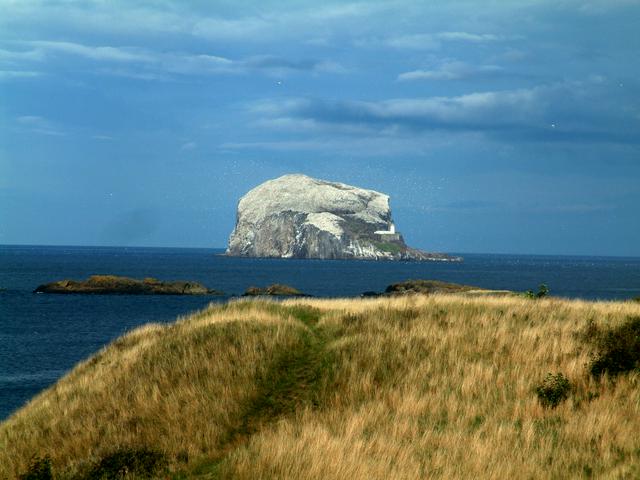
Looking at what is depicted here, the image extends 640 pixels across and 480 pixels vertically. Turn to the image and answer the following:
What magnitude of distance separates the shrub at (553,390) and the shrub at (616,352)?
56.1 inches

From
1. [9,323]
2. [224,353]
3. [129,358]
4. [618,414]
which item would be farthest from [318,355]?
[9,323]

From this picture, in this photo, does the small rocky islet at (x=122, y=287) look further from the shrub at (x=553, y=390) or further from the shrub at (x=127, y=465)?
the shrub at (x=127, y=465)

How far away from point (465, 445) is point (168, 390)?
8.99 meters

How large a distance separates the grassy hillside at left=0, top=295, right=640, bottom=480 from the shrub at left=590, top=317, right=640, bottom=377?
23 cm

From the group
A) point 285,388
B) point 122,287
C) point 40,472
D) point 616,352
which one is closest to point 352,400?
point 285,388

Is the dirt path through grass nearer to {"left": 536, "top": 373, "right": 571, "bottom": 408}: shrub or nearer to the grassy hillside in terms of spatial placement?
the grassy hillside

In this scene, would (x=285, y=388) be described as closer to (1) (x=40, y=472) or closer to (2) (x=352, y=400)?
(2) (x=352, y=400)

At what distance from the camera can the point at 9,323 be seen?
71.9m

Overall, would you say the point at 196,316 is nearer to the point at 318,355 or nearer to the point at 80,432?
the point at 318,355

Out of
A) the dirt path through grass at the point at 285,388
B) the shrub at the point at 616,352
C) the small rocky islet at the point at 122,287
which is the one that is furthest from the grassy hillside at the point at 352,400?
the small rocky islet at the point at 122,287

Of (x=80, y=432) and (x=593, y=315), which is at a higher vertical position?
(x=593, y=315)

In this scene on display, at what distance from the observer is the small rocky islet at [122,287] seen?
364 ft

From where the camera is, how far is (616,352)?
63.3 feet

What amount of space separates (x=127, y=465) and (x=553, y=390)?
34.0ft
